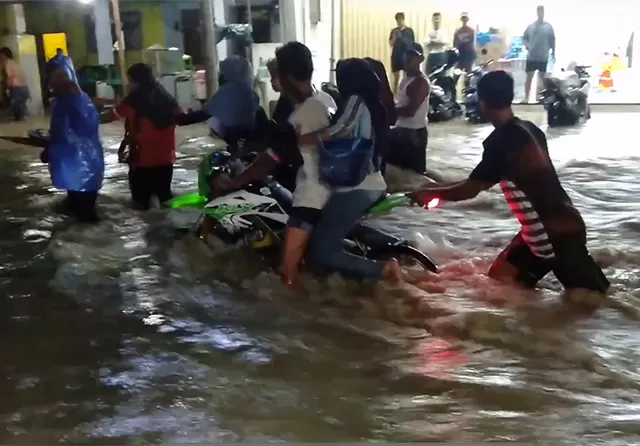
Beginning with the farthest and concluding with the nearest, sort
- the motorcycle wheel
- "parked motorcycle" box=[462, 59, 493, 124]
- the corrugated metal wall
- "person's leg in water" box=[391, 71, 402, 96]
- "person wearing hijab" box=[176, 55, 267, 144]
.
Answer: the corrugated metal wall
"person's leg in water" box=[391, 71, 402, 96]
"parked motorcycle" box=[462, 59, 493, 124]
"person wearing hijab" box=[176, 55, 267, 144]
the motorcycle wheel

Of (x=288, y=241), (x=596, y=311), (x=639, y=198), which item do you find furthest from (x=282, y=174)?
(x=639, y=198)

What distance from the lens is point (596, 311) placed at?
450cm

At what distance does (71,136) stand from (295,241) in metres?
2.55

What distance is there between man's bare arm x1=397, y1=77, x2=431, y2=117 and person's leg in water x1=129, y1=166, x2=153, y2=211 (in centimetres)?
251

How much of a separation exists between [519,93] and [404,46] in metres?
2.65

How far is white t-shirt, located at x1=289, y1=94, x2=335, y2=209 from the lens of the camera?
455cm

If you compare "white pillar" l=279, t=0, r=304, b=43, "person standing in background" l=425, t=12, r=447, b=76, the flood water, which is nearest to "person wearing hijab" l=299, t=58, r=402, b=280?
the flood water

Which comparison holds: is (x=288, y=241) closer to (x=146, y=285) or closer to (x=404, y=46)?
(x=146, y=285)

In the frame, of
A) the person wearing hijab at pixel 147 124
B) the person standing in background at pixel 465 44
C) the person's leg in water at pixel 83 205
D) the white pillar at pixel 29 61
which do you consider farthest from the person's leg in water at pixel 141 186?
the white pillar at pixel 29 61

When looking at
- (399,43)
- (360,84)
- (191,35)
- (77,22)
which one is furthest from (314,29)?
(360,84)

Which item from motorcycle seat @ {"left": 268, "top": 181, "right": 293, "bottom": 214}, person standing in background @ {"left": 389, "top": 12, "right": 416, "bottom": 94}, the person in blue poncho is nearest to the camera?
motorcycle seat @ {"left": 268, "top": 181, "right": 293, "bottom": 214}

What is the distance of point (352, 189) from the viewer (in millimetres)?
4691

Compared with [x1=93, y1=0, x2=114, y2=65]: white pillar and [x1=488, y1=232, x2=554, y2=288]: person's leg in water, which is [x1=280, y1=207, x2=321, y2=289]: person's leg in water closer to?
[x1=488, y1=232, x2=554, y2=288]: person's leg in water

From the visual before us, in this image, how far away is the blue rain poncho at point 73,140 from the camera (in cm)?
630
